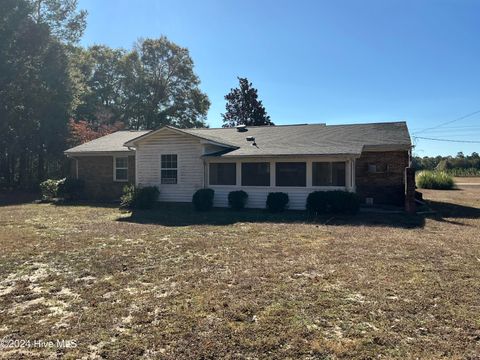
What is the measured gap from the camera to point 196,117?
43.7m

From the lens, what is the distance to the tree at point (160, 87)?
4109 cm

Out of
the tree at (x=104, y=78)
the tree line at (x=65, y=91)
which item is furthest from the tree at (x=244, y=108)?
the tree at (x=104, y=78)

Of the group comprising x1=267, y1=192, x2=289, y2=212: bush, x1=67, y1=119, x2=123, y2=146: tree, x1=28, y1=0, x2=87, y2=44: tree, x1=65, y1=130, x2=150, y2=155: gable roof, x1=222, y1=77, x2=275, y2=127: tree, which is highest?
x1=28, y1=0, x2=87, y2=44: tree

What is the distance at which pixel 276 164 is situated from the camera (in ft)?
50.9

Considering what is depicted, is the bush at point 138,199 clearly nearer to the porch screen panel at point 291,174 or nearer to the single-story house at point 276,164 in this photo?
the single-story house at point 276,164

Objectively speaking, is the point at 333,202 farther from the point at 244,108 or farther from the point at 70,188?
the point at 244,108

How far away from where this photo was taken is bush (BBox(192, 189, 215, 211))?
1519 centimetres

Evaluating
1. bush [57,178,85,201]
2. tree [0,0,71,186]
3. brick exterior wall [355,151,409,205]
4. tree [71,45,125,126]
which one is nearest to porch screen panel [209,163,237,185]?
brick exterior wall [355,151,409,205]

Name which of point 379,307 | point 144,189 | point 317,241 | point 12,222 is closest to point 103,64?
point 144,189

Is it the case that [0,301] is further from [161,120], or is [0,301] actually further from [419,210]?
[161,120]

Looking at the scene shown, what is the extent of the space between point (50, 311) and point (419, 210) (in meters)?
13.4

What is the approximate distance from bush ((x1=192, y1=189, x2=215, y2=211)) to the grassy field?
16.9ft

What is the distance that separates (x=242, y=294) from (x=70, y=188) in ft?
54.8

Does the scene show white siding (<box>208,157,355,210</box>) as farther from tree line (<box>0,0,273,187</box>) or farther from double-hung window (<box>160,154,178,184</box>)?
tree line (<box>0,0,273,187</box>)
